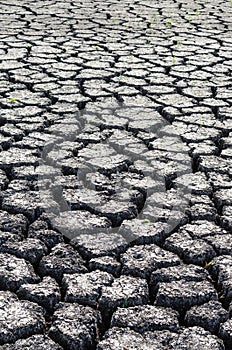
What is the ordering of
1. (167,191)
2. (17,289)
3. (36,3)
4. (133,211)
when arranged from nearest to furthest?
(17,289), (133,211), (167,191), (36,3)

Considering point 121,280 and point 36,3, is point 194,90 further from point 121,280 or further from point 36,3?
point 36,3

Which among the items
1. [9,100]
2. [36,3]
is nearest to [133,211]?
[9,100]

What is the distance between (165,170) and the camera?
3.06m

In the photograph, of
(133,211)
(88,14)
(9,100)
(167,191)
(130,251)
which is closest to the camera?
(130,251)

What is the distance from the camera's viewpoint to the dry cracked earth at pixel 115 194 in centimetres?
206

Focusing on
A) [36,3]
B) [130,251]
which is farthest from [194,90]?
[36,3]

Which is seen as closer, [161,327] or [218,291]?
[161,327]

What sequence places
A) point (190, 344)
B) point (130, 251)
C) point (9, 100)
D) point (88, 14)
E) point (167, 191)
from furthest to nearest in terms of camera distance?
point (88, 14) < point (9, 100) < point (167, 191) < point (130, 251) < point (190, 344)

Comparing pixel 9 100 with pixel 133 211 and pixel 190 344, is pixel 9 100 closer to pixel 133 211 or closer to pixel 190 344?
pixel 133 211

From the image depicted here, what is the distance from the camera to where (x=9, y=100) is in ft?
12.8

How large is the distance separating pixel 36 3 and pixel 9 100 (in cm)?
320

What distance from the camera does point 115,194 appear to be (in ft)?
9.32

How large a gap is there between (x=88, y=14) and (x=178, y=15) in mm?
870

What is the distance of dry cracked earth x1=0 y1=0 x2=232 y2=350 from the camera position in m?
2.06
